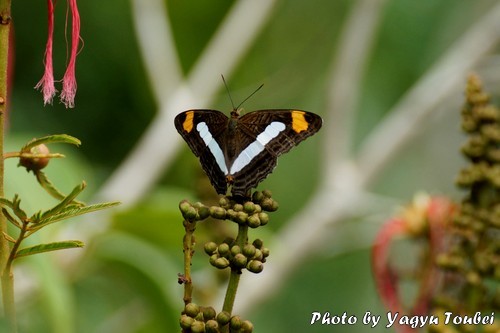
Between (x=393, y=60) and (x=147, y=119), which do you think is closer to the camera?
(x=147, y=119)

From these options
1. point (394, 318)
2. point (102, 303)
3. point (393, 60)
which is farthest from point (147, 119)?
point (394, 318)

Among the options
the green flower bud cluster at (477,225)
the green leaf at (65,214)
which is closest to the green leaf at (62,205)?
the green leaf at (65,214)

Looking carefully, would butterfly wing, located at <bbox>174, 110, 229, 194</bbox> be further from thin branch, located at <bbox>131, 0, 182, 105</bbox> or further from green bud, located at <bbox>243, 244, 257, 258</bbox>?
thin branch, located at <bbox>131, 0, 182, 105</bbox>

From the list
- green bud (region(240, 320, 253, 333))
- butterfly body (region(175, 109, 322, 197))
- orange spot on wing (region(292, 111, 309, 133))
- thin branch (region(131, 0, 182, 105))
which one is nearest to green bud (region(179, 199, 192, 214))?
green bud (region(240, 320, 253, 333))

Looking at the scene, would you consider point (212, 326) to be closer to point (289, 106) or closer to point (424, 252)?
point (424, 252)

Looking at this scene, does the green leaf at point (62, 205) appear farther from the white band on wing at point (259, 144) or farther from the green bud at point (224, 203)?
the white band on wing at point (259, 144)

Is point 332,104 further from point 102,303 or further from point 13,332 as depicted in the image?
point 13,332

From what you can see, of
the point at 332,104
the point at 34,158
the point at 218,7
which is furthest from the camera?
the point at 218,7
